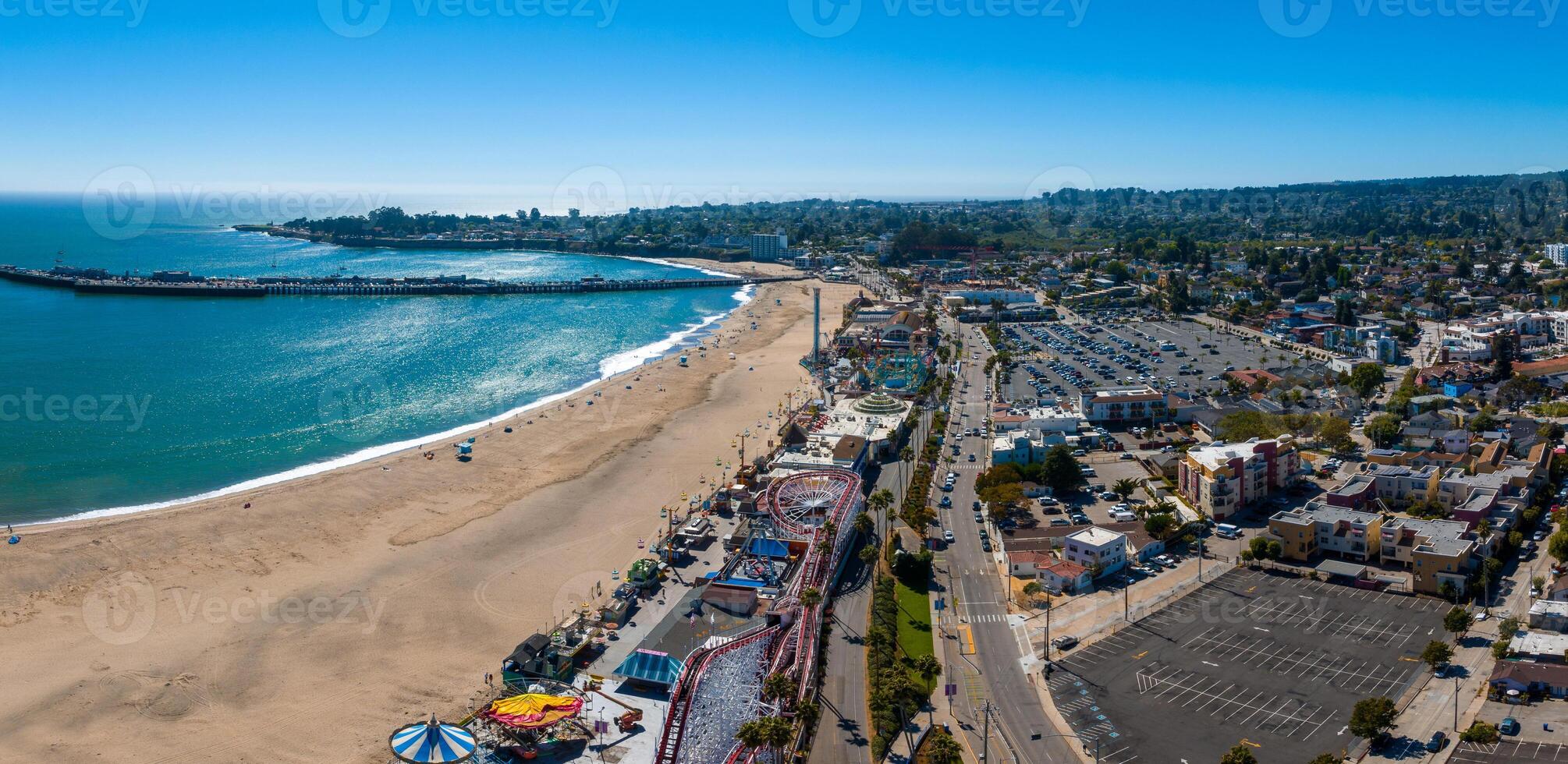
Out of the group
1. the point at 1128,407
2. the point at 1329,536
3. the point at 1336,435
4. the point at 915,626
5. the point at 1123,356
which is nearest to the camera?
the point at 915,626

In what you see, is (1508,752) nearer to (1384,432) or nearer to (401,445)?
(1384,432)

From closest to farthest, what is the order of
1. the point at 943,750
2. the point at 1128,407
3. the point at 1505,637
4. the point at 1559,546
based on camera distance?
the point at 943,750
the point at 1505,637
the point at 1559,546
the point at 1128,407

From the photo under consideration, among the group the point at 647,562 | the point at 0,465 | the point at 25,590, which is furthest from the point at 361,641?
the point at 0,465

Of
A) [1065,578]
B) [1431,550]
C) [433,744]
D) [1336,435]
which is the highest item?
[433,744]

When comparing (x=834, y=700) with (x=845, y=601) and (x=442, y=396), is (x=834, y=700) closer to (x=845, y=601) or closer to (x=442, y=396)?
(x=845, y=601)

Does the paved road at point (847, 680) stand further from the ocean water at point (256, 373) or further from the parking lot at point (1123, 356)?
the parking lot at point (1123, 356)

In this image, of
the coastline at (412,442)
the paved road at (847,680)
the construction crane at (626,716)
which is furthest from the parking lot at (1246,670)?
the coastline at (412,442)

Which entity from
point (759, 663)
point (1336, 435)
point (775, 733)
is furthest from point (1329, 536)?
point (775, 733)

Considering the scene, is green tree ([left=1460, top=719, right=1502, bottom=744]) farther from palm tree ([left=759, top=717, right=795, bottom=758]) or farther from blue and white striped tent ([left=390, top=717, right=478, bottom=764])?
blue and white striped tent ([left=390, top=717, right=478, bottom=764])
